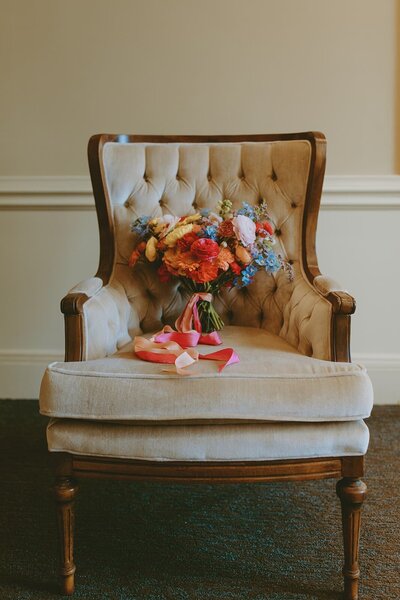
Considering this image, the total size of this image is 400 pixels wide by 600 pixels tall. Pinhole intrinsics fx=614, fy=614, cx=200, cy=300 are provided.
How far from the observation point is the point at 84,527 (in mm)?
1705

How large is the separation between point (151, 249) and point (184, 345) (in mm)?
314

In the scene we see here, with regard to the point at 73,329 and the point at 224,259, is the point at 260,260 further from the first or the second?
the point at 73,329

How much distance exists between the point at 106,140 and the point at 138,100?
0.60m

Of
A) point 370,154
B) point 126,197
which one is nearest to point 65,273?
point 126,197

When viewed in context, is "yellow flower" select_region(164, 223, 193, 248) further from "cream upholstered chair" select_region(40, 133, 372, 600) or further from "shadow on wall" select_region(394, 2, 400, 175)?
"shadow on wall" select_region(394, 2, 400, 175)

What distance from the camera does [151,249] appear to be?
1.79 metres

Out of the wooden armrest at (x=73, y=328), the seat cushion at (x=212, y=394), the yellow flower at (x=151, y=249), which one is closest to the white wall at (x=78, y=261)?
the yellow flower at (x=151, y=249)

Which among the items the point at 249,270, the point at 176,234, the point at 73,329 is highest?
the point at 176,234

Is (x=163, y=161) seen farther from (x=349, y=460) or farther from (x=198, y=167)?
(x=349, y=460)

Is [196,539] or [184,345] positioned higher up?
[184,345]

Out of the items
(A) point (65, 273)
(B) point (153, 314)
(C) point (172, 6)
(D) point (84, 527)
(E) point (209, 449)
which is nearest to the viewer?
(E) point (209, 449)

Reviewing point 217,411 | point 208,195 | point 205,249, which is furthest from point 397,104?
point 217,411

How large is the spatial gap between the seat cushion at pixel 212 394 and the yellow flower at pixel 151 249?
491mm

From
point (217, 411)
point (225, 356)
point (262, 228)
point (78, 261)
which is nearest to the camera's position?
point (217, 411)
